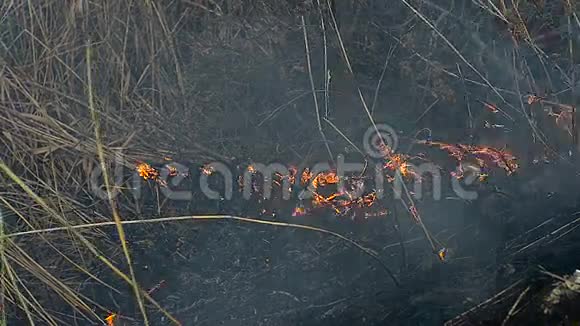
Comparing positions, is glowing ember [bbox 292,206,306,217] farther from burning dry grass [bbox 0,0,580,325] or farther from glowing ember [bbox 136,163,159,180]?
glowing ember [bbox 136,163,159,180]

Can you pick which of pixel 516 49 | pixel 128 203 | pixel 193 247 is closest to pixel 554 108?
pixel 516 49

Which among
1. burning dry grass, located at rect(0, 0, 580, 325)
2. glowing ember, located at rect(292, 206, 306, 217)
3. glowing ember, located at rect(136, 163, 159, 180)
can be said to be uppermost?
burning dry grass, located at rect(0, 0, 580, 325)

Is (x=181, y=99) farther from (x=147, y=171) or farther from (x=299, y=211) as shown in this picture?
(x=299, y=211)

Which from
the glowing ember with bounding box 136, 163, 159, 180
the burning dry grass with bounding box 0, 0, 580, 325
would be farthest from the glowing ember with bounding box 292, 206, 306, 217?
the glowing ember with bounding box 136, 163, 159, 180

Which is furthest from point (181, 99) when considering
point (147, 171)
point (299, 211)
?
point (299, 211)

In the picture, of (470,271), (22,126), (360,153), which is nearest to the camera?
(470,271)

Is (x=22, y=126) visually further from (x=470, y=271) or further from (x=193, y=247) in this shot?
(x=470, y=271)

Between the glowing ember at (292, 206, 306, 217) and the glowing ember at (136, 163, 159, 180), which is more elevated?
the glowing ember at (136, 163, 159, 180)

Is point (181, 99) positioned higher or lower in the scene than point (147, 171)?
higher

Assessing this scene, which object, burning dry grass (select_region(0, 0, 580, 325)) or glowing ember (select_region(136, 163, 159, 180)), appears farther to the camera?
glowing ember (select_region(136, 163, 159, 180))

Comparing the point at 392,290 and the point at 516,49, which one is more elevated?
the point at 516,49

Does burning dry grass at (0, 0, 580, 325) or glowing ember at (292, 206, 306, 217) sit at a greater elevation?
burning dry grass at (0, 0, 580, 325)
